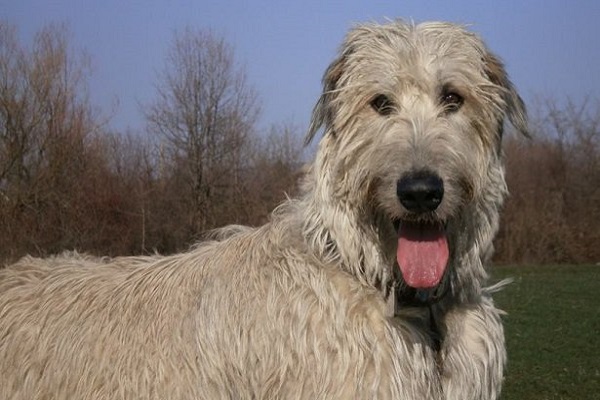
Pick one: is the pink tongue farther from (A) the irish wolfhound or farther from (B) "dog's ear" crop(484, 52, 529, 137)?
(B) "dog's ear" crop(484, 52, 529, 137)

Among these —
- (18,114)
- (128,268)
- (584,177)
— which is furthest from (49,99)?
(584,177)

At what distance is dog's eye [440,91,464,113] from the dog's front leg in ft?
3.32

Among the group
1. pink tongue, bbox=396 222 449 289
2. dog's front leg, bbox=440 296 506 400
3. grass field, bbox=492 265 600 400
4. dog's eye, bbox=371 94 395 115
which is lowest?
grass field, bbox=492 265 600 400

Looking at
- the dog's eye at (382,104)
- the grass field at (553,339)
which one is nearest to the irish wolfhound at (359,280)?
the dog's eye at (382,104)

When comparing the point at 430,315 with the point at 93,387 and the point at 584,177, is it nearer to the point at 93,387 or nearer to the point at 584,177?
the point at 93,387

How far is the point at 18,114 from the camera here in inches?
1099

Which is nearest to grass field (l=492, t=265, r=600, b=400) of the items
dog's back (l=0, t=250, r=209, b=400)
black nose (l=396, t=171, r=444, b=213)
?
black nose (l=396, t=171, r=444, b=213)

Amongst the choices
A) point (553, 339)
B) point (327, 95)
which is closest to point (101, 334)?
point (327, 95)

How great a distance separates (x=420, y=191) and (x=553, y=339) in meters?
14.8

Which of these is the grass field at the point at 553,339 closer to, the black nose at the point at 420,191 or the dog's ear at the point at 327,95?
the dog's ear at the point at 327,95

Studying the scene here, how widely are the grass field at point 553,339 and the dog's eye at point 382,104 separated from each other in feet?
7.99

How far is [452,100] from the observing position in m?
3.97

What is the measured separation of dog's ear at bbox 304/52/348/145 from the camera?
4180mm

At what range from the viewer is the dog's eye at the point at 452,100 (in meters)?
3.96
